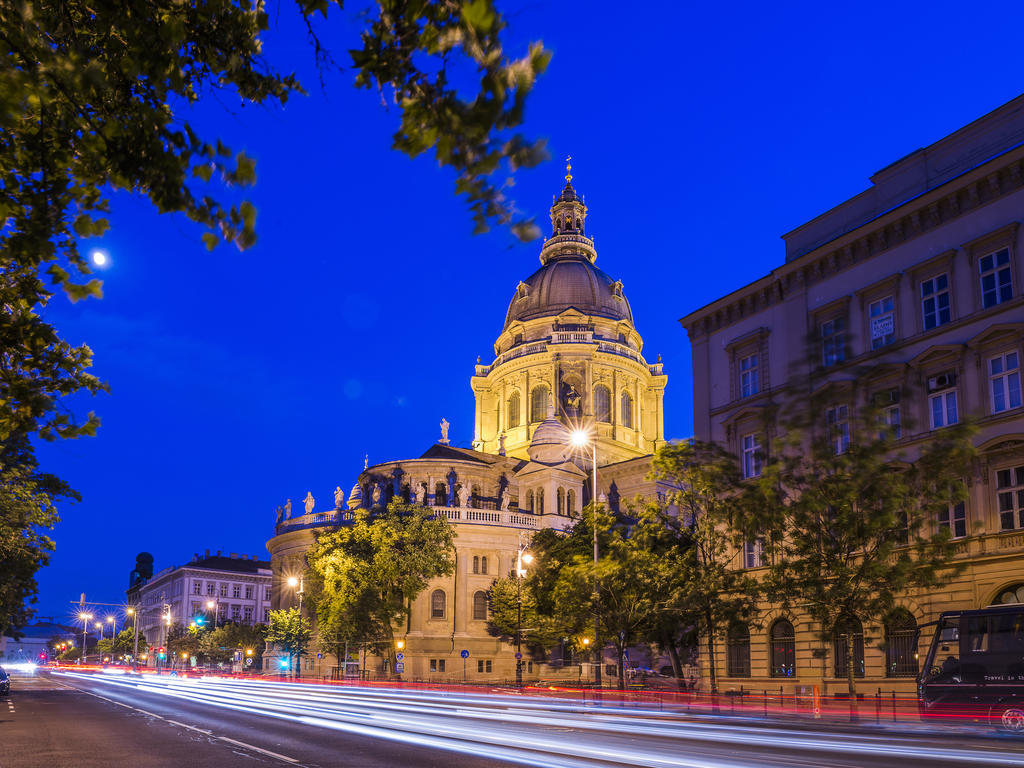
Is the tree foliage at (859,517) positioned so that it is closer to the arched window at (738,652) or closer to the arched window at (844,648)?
the arched window at (844,648)

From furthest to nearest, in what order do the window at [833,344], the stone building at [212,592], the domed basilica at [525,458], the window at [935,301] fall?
the stone building at [212,592] → the domed basilica at [525,458] → the window at [833,344] → the window at [935,301]

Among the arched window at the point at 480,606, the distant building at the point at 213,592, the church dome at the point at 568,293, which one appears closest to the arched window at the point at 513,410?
the church dome at the point at 568,293

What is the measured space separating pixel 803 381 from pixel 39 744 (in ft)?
92.7

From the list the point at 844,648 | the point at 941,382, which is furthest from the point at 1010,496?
the point at 844,648

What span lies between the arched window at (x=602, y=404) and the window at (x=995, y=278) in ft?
238

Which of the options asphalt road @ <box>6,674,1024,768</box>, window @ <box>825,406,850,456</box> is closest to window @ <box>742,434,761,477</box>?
window @ <box>825,406,850,456</box>

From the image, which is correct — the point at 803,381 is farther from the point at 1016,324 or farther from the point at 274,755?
the point at 274,755

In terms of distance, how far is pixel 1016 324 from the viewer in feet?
101

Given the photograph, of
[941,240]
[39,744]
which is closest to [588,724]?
[39,744]

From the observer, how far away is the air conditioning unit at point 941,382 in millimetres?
33625

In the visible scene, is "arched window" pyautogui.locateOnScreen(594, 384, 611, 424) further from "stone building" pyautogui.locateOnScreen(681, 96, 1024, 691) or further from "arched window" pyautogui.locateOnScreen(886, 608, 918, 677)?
"arched window" pyautogui.locateOnScreen(886, 608, 918, 677)

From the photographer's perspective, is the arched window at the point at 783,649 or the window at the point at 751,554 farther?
the window at the point at 751,554

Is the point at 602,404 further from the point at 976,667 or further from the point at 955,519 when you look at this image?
the point at 976,667

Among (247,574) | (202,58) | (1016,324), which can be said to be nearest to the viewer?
(202,58)
